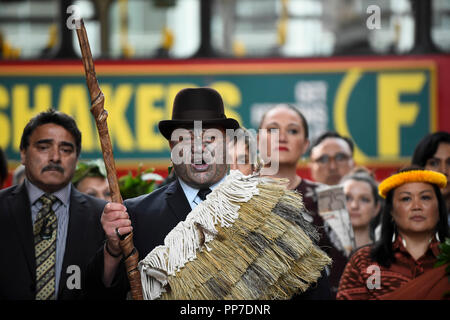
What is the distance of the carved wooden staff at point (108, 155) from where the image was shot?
9.45 feet

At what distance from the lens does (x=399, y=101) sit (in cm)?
812

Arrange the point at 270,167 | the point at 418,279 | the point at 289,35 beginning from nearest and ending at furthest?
the point at 418,279
the point at 270,167
the point at 289,35

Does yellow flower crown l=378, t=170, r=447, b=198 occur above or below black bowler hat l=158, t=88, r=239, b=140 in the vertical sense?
below

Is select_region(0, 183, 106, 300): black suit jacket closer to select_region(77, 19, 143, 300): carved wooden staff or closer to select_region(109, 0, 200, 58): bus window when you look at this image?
select_region(77, 19, 143, 300): carved wooden staff

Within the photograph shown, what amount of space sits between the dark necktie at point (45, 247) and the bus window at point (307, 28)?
467 centimetres

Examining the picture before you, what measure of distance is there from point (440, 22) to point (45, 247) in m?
5.85

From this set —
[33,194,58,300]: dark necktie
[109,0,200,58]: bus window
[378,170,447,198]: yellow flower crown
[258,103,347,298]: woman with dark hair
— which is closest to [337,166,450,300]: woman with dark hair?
[378,170,447,198]: yellow flower crown

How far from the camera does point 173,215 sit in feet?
10.2

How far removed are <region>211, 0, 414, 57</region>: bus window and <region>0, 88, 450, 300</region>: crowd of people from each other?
9.47 ft

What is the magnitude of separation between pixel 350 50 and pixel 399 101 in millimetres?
772

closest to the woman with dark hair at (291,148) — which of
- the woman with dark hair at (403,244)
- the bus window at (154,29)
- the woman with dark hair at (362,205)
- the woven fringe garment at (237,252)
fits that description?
the woman with dark hair at (403,244)

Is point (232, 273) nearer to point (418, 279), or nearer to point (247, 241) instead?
point (247, 241)

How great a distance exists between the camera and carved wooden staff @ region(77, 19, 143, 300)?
113 inches

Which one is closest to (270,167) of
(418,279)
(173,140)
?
(418,279)
